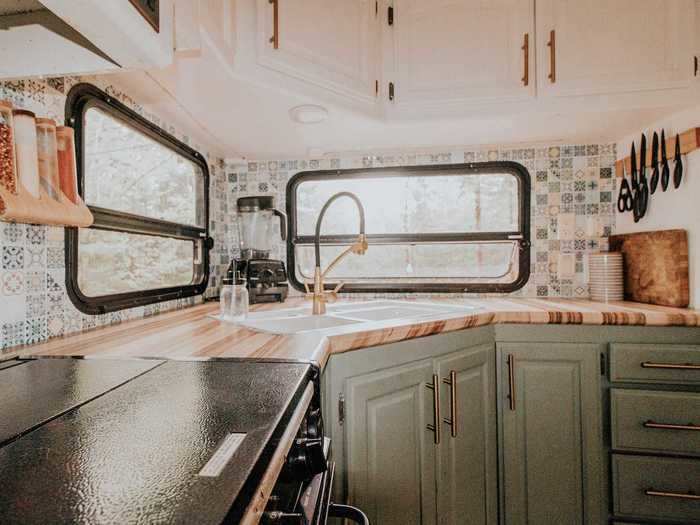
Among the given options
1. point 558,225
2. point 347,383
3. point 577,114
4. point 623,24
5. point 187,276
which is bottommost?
point 347,383

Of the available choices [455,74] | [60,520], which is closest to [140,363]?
[60,520]

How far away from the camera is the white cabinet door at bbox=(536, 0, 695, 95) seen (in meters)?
1.44

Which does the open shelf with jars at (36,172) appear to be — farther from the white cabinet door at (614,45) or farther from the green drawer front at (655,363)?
the green drawer front at (655,363)

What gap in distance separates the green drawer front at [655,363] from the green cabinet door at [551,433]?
0.24 feet

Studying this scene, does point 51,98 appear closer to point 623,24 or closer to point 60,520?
point 60,520

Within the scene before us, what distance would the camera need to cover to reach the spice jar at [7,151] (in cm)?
82

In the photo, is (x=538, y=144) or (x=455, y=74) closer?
(x=455, y=74)

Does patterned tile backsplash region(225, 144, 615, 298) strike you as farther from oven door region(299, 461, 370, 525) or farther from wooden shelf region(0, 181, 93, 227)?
wooden shelf region(0, 181, 93, 227)

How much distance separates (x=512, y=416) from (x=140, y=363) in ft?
4.40

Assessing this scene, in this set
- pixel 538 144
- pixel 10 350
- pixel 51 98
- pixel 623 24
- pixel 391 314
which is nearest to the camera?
pixel 10 350

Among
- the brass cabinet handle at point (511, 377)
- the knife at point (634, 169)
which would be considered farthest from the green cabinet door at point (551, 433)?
the knife at point (634, 169)

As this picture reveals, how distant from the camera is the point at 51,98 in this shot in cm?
104

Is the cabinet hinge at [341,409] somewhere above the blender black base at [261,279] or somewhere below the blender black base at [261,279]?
below

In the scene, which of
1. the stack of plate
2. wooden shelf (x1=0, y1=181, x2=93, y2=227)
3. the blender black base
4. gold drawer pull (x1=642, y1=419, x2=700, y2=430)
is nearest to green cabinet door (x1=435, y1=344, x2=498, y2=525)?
gold drawer pull (x1=642, y1=419, x2=700, y2=430)
